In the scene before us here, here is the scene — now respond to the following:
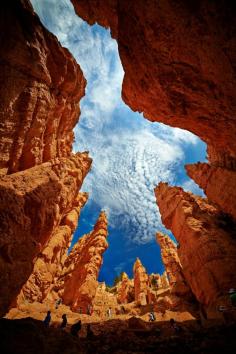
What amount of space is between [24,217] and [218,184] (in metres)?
21.2

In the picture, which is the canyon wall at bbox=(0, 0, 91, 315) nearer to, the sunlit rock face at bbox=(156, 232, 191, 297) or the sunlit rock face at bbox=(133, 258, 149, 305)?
the sunlit rock face at bbox=(156, 232, 191, 297)

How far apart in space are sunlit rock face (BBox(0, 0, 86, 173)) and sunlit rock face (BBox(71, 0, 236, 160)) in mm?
3429

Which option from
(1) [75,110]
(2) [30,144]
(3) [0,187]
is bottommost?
(3) [0,187]

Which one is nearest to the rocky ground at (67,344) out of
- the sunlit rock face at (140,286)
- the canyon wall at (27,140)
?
the canyon wall at (27,140)

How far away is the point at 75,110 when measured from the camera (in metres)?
Answer: 18.8

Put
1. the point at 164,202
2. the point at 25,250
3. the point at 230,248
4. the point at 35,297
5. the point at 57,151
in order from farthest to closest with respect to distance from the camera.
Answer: the point at 164,202, the point at 35,297, the point at 230,248, the point at 57,151, the point at 25,250

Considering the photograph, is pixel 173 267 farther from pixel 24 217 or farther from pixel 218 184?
pixel 24 217

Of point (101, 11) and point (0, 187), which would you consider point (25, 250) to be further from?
point (101, 11)

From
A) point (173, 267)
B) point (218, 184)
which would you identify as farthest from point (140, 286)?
point (218, 184)

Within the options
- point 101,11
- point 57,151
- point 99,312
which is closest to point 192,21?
point 101,11

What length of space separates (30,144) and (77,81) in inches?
315

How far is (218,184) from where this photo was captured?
23.4m

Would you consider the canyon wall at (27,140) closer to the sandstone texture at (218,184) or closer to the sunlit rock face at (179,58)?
the sunlit rock face at (179,58)

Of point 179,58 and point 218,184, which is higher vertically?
point 218,184
